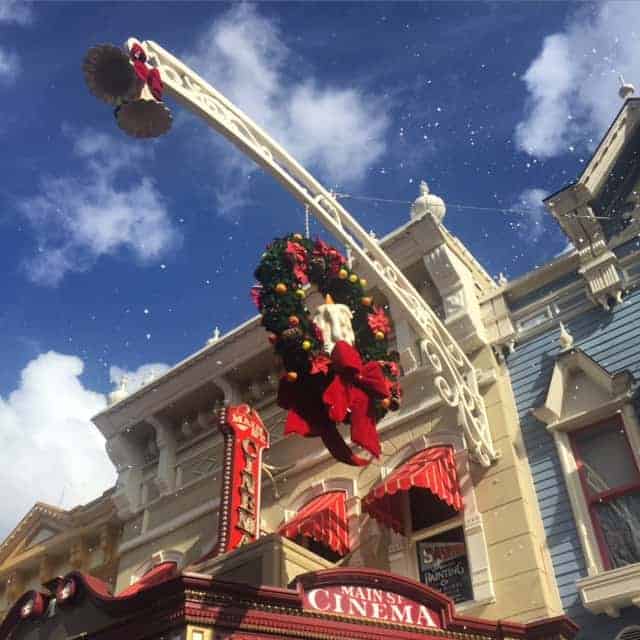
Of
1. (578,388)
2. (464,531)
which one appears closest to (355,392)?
(464,531)

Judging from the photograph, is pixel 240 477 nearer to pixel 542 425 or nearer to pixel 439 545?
pixel 439 545

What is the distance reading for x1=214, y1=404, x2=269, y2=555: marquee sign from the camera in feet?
39.7

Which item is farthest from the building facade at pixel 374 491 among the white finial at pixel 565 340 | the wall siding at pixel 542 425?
the white finial at pixel 565 340

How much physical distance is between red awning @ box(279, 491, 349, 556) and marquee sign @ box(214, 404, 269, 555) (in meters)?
0.66

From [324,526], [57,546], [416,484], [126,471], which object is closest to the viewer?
[416,484]

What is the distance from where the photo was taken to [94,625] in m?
8.11

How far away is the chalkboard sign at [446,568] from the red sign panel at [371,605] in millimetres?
2981

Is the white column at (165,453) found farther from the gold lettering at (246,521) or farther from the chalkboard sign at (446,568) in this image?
the chalkboard sign at (446,568)

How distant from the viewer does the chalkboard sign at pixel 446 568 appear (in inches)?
431

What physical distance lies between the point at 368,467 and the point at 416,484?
69.9 inches

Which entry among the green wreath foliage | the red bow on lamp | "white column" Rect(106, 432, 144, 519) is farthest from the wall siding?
"white column" Rect(106, 432, 144, 519)

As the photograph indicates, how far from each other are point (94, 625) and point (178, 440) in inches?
345

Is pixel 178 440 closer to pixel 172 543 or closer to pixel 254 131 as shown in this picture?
pixel 172 543

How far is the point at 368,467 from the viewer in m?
→ 12.9
